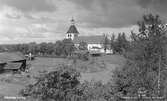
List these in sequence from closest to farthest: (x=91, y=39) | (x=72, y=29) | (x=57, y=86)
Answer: (x=57, y=86) → (x=91, y=39) → (x=72, y=29)

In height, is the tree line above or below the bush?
above

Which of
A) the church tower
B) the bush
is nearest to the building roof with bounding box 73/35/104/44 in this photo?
the church tower

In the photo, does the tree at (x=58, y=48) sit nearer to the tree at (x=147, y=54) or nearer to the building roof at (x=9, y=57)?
the building roof at (x=9, y=57)

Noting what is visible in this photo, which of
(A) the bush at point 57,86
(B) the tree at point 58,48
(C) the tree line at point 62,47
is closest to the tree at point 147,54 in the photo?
(A) the bush at point 57,86

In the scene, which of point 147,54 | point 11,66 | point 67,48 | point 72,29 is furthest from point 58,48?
point 147,54

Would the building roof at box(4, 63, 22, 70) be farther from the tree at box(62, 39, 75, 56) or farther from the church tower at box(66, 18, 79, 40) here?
the church tower at box(66, 18, 79, 40)

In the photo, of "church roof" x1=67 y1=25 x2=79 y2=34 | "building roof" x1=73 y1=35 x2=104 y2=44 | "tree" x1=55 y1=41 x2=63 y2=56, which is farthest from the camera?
"church roof" x1=67 y1=25 x2=79 y2=34

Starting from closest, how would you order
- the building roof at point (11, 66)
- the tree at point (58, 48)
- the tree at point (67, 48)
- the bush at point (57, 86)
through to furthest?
the bush at point (57, 86), the building roof at point (11, 66), the tree at point (67, 48), the tree at point (58, 48)

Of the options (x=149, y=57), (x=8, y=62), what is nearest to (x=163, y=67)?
(x=149, y=57)

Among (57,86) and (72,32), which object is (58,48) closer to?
(72,32)

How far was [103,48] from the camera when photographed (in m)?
82.1

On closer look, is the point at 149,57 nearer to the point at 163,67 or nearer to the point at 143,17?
the point at 163,67

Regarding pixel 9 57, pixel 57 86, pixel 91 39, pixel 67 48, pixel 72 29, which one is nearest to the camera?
pixel 57 86

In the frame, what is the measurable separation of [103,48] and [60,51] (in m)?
23.8
